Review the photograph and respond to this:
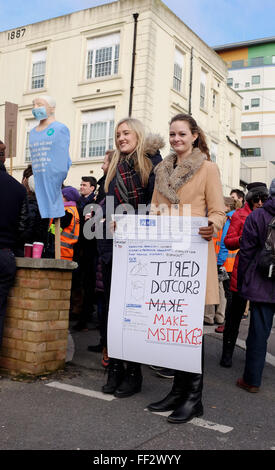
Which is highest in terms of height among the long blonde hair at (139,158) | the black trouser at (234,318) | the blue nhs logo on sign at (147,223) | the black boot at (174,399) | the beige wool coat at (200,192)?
the long blonde hair at (139,158)

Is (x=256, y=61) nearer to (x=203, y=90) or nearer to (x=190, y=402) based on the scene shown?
(x=203, y=90)

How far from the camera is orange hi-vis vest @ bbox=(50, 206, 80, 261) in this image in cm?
623

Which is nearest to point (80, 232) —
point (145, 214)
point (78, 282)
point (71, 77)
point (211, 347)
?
point (78, 282)

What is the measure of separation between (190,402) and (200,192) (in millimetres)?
1483

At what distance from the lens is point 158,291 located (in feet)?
11.5

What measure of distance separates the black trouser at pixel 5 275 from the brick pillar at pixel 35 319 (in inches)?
2.6

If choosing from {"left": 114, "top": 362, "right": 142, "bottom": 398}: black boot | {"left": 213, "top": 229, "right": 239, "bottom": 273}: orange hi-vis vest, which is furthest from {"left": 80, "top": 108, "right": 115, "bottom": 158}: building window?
{"left": 114, "top": 362, "right": 142, "bottom": 398}: black boot

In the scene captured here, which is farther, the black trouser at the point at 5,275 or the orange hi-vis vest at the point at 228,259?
the orange hi-vis vest at the point at 228,259

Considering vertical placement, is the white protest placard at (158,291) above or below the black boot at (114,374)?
above

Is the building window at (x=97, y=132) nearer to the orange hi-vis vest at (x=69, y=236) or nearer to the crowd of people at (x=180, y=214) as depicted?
the orange hi-vis vest at (x=69, y=236)

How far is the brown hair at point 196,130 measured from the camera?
3.63 metres

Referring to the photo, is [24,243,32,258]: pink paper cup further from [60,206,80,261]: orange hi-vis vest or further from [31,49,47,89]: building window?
[31,49,47,89]: building window

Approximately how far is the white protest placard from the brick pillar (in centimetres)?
78

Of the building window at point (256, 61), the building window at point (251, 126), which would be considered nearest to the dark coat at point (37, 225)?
the building window at point (251, 126)
